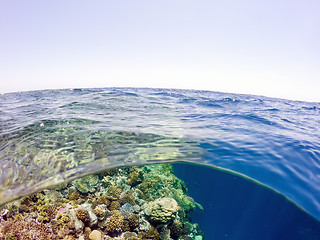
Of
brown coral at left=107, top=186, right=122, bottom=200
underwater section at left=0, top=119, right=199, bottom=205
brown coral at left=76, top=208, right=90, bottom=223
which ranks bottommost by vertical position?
brown coral at left=107, top=186, right=122, bottom=200

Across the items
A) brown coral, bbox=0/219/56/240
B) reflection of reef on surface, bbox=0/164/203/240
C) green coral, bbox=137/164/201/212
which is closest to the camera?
brown coral, bbox=0/219/56/240

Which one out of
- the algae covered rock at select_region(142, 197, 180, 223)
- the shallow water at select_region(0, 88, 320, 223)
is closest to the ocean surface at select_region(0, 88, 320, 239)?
the shallow water at select_region(0, 88, 320, 223)

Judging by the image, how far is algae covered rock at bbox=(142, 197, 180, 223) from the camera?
215 inches

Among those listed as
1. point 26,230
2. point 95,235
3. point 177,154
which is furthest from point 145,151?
point 26,230

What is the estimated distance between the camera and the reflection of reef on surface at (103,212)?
4.44m

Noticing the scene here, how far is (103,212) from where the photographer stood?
518 cm

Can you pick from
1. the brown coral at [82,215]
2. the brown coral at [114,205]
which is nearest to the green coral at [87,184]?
the brown coral at [114,205]

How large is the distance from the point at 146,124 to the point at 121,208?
515 cm

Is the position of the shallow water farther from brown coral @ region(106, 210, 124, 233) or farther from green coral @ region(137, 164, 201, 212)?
brown coral @ region(106, 210, 124, 233)

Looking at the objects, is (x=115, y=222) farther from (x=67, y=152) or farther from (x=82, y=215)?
(x=67, y=152)

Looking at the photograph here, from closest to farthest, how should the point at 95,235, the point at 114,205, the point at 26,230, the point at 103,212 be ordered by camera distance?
the point at 26,230
the point at 95,235
the point at 103,212
the point at 114,205

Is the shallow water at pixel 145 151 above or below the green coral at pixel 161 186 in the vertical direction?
above

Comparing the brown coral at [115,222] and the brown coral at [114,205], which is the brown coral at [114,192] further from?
the brown coral at [115,222]

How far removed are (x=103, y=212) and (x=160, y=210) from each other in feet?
6.23
